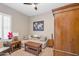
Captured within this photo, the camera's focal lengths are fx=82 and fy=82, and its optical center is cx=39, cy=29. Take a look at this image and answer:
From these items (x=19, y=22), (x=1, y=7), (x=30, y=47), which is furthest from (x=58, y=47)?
(x=1, y=7)

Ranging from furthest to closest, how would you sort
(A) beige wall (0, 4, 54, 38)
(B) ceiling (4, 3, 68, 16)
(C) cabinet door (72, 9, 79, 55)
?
(A) beige wall (0, 4, 54, 38), (B) ceiling (4, 3, 68, 16), (C) cabinet door (72, 9, 79, 55)

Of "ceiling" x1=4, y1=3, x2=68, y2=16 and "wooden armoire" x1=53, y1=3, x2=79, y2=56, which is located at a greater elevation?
"ceiling" x1=4, y1=3, x2=68, y2=16

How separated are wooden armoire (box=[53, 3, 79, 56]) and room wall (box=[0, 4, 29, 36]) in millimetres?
613

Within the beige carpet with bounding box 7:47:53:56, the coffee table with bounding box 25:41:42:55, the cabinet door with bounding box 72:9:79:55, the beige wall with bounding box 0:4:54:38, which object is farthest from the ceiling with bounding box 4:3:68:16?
the beige carpet with bounding box 7:47:53:56

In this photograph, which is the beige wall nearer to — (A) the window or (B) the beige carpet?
(A) the window

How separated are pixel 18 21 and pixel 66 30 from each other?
3.13ft

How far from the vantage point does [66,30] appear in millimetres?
1521

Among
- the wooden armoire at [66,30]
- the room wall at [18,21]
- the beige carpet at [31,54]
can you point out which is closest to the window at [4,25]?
the room wall at [18,21]

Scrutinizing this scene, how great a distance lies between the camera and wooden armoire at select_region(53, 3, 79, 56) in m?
1.42

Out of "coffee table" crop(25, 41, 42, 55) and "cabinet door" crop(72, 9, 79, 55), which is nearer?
"cabinet door" crop(72, 9, 79, 55)

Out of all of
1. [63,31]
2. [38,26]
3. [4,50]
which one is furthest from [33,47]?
[63,31]

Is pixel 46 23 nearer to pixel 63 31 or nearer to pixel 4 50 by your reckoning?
pixel 63 31

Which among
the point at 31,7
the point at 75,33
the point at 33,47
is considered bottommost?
the point at 33,47

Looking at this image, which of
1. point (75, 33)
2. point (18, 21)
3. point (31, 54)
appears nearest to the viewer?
point (75, 33)
